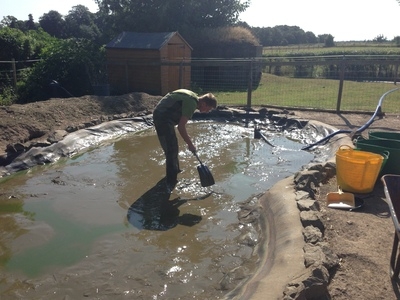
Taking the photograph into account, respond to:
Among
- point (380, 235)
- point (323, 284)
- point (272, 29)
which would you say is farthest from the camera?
point (272, 29)

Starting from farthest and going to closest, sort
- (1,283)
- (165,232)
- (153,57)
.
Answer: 1. (153,57)
2. (165,232)
3. (1,283)

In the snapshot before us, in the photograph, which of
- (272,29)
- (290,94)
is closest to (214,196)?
(290,94)

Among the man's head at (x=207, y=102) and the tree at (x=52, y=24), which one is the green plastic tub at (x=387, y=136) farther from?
the tree at (x=52, y=24)

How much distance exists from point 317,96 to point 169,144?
10.3m

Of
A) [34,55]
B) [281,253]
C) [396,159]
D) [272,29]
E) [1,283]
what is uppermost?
[272,29]

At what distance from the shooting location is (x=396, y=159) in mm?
5250

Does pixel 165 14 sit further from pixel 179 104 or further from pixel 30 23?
pixel 30 23

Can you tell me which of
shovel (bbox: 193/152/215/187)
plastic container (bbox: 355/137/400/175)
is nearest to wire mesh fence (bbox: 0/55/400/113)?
plastic container (bbox: 355/137/400/175)

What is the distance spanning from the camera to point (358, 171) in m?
4.86

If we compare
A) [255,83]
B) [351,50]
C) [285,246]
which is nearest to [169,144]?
[285,246]

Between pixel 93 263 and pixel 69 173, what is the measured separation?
310cm

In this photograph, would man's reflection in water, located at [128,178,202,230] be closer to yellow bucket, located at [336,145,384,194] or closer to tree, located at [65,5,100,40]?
yellow bucket, located at [336,145,384,194]

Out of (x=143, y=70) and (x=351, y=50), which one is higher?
(x=351, y=50)

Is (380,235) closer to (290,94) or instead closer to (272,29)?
(290,94)
